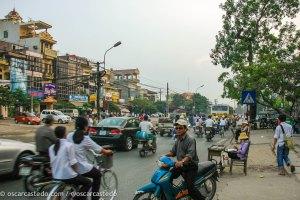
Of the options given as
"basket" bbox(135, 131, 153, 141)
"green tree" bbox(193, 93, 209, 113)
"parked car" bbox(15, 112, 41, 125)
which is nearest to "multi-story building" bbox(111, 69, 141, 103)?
"green tree" bbox(193, 93, 209, 113)

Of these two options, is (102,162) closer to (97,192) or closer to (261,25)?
(97,192)

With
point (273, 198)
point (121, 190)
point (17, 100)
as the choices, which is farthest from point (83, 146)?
point (17, 100)

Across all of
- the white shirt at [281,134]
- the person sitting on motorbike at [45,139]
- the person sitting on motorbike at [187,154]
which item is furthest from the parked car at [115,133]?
the person sitting on motorbike at [187,154]

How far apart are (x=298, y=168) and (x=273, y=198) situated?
467 cm

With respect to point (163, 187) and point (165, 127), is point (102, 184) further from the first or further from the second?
point (165, 127)

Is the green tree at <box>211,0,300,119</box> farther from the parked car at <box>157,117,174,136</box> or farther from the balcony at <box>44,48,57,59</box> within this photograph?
the balcony at <box>44,48,57,59</box>

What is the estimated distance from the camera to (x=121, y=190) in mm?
9508

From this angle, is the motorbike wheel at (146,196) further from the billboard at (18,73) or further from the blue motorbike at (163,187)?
the billboard at (18,73)

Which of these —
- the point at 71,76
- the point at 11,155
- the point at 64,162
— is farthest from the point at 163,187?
the point at 71,76

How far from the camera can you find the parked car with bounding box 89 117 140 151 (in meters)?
18.2

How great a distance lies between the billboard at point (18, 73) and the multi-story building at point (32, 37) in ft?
16.0

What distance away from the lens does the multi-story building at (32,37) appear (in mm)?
68438

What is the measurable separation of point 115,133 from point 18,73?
46.2 m

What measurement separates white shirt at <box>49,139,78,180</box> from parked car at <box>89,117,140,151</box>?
11.8m
